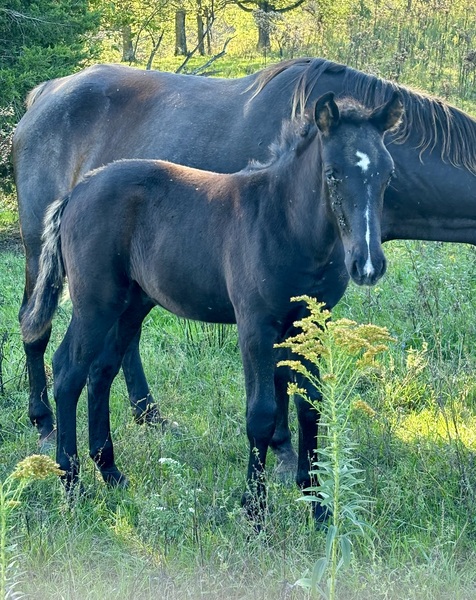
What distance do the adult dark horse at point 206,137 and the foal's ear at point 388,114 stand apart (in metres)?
1.06

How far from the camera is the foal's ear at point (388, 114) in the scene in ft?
11.6

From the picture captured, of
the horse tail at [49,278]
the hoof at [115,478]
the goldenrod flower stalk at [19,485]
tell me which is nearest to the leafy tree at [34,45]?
the horse tail at [49,278]

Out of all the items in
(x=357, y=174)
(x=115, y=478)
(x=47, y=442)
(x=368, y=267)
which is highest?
(x=357, y=174)

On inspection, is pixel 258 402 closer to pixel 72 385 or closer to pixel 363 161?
pixel 72 385

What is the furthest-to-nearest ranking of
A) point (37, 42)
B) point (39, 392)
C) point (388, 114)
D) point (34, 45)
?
1. point (37, 42)
2. point (34, 45)
3. point (39, 392)
4. point (388, 114)

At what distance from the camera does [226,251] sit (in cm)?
403

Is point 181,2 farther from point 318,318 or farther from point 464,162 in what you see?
point 318,318

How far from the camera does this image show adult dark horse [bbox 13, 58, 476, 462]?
4820 mm

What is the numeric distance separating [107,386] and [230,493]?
40.0 inches

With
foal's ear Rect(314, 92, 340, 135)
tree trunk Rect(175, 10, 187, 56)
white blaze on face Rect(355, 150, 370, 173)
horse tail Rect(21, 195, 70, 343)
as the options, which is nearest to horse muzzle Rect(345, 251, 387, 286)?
white blaze on face Rect(355, 150, 370, 173)

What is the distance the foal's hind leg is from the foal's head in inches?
63.6

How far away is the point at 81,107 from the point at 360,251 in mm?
3513

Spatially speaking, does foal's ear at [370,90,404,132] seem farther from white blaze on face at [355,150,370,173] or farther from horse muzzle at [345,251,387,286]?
horse muzzle at [345,251,387,286]

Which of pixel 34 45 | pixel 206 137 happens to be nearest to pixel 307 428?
pixel 206 137
